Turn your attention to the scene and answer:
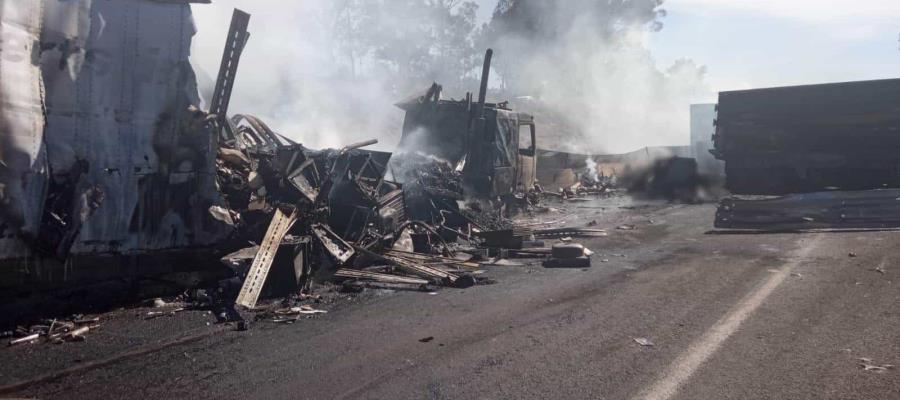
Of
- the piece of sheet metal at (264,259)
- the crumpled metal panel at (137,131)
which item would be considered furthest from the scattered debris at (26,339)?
the piece of sheet metal at (264,259)

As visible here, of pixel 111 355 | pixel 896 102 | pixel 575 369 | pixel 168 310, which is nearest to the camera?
pixel 575 369

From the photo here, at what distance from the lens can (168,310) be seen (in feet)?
20.5

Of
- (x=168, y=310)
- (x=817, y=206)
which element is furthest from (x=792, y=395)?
(x=817, y=206)

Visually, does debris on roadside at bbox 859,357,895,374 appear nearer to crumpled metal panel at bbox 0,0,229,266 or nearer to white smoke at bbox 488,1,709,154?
crumpled metal panel at bbox 0,0,229,266

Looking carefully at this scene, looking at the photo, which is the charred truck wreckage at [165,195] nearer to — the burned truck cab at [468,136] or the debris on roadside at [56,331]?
the debris on roadside at [56,331]

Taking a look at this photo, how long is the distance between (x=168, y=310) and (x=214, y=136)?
206 centimetres

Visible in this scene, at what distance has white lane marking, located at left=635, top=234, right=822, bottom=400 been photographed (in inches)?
161

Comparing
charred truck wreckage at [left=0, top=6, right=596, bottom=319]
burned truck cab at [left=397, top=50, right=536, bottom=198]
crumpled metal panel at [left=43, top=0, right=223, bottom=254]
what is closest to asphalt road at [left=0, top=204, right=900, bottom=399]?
charred truck wreckage at [left=0, top=6, right=596, bottom=319]

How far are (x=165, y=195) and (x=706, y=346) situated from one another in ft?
18.0

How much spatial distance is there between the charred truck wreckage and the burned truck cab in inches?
160

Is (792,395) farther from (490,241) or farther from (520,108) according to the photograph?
(520,108)

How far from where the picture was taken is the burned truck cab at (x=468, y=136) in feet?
45.3

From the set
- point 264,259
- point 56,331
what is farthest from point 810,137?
point 56,331

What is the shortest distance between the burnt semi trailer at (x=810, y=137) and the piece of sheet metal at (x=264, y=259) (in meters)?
12.9
